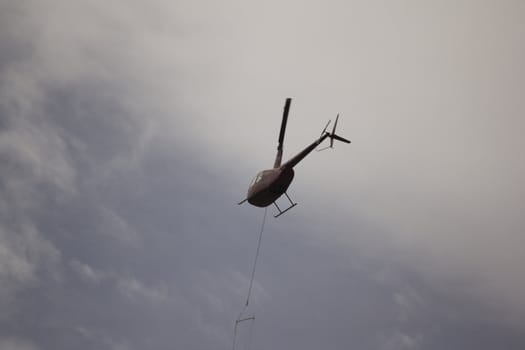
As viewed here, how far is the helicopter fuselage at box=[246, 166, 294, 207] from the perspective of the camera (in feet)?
109

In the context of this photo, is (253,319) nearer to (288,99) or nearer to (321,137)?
(321,137)

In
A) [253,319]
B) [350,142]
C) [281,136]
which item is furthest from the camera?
[281,136]

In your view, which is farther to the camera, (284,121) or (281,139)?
(281,139)

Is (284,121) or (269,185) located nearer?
(269,185)

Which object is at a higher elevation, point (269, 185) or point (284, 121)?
point (284, 121)

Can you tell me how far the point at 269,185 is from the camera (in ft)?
110

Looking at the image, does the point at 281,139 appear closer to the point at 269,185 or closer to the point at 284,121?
the point at 284,121

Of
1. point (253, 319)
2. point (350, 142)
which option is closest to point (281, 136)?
point (350, 142)

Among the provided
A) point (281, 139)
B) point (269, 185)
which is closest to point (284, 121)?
point (281, 139)

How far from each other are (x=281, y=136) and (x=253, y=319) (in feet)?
50.4

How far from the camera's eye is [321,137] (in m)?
31.8

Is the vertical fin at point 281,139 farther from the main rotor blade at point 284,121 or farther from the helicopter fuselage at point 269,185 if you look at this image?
the helicopter fuselage at point 269,185

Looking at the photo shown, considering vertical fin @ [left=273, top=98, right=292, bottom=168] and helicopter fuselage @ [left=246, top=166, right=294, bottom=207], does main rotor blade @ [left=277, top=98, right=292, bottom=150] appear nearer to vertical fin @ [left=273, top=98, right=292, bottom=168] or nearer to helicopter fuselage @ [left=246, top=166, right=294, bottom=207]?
vertical fin @ [left=273, top=98, right=292, bottom=168]

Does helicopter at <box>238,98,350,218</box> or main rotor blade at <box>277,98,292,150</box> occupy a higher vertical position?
main rotor blade at <box>277,98,292,150</box>
